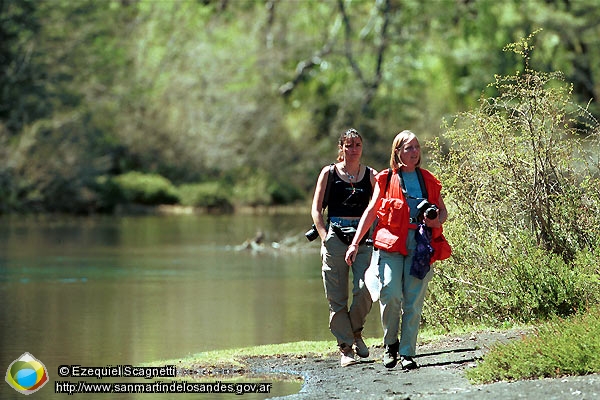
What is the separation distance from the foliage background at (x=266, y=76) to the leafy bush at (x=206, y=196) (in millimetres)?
137

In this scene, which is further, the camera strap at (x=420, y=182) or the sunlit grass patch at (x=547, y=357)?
the camera strap at (x=420, y=182)

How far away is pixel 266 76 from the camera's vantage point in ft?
218

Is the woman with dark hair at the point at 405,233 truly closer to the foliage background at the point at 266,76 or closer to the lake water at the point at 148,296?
the lake water at the point at 148,296

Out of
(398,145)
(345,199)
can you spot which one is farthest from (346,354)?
(398,145)

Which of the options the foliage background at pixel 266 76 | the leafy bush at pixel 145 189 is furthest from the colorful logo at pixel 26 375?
the leafy bush at pixel 145 189

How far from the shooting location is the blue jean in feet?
37.4

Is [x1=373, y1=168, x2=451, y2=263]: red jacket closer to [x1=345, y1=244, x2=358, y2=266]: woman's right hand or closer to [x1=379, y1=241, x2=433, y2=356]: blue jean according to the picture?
[x1=379, y1=241, x2=433, y2=356]: blue jean

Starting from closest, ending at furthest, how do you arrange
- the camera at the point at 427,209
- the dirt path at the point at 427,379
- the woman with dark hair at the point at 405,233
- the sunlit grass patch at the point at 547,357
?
the dirt path at the point at 427,379 < the sunlit grass patch at the point at 547,357 < the camera at the point at 427,209 < the woman with dark hair at the point at 405,233

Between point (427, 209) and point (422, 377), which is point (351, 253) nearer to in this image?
point (427, 209)

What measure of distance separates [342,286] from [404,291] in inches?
34.9

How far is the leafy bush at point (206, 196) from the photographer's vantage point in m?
56.3

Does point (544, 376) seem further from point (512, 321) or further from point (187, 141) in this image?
point (187, 141)

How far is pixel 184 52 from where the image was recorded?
215 feet

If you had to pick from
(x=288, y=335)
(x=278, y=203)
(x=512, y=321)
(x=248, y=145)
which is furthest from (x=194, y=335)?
(x=248, y=145)
